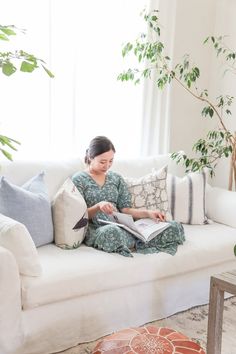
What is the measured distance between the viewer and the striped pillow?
2852 millimetres

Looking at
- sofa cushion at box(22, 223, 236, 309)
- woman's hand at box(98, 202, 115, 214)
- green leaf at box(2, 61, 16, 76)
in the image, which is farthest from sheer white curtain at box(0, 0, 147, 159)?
green leaf at box(2, 61, 16, 76)

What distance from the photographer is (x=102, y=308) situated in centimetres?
213

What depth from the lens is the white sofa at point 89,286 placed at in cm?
187

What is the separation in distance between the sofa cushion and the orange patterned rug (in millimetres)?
249

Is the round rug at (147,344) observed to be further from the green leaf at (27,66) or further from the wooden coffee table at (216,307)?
the green leaf at (27,66)

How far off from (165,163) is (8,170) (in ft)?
3.87

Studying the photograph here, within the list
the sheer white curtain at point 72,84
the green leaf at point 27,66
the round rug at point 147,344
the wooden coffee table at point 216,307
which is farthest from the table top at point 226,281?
the sheer white curtain at point 72,84

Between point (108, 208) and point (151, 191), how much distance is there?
1.53ft

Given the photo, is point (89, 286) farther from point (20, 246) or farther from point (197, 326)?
point (197, 326)

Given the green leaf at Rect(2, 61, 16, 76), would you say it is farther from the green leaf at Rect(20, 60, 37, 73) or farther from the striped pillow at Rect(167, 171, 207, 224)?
the striped pillow at Rect(167, 171, 207, 224)

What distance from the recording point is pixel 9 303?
1812 millimetres

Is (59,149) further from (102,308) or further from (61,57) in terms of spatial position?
(102,308)

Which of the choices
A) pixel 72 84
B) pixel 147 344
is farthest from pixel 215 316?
pixel 72 84

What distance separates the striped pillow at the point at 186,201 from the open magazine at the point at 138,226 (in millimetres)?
417
